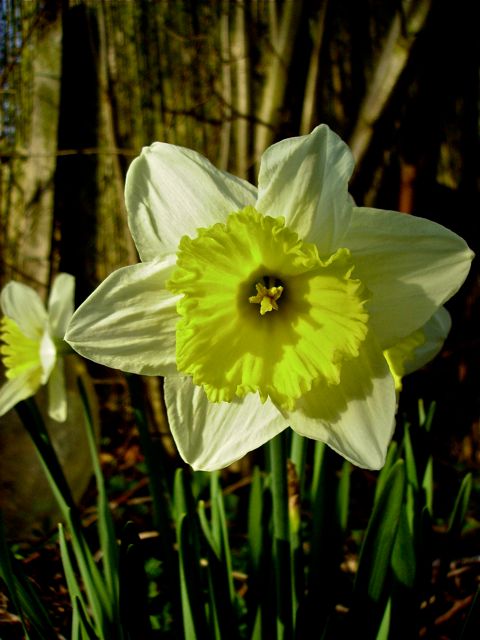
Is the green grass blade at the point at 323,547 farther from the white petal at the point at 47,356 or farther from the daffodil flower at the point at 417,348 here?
the white petal at the point at 47,356

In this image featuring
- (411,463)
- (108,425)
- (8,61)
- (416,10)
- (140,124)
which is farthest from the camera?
(108,425)

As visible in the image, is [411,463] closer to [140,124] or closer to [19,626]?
[19,626]

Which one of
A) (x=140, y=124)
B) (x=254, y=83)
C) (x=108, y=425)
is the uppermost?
(x=254, y=83)

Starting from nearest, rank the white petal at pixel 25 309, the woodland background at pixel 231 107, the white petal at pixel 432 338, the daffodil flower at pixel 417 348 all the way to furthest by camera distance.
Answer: the daffodil flower at pixel 417 348, the white petal at pixel 432 338, the white petal at pixel 25 309, the woodland background at pixel 231 107

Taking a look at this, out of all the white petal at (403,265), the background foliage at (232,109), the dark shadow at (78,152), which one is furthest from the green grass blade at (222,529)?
the dark shadow at (78,152)

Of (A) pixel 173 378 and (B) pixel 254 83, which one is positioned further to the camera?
(B) pixel 254 83

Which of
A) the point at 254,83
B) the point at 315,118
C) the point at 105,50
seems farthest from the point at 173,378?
the point at 105,50

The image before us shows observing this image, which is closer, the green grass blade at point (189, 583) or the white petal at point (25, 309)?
the green grass blade at point (189, 583)
